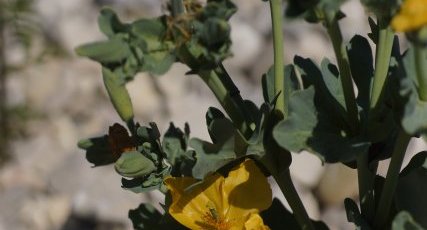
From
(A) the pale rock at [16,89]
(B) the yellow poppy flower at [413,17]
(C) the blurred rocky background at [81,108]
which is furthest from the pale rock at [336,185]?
(B) the yellow poppy flower at [413,17]

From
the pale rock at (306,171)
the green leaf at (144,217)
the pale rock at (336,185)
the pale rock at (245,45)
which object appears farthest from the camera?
the pale rock at (245,45)

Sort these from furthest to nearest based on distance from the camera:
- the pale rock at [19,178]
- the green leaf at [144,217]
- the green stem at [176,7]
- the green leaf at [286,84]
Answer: the pale rock at [19,178]
the green leaf at [144,217]
the green leaf at [286,84]
the green stem at [176,7]

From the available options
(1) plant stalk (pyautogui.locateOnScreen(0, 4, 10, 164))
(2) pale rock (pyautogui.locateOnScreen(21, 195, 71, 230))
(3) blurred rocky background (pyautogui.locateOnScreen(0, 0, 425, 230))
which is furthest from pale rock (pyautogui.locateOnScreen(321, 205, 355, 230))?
(1) plant stalk (pyautogui.locateOnScreen(0, 4, 10, 164))

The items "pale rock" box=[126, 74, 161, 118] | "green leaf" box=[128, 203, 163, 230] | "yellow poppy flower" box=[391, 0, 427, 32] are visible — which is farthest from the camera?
"pale rock" box=[126, 74, 161, 118]

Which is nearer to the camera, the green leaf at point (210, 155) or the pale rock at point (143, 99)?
the green leaf at point (210, 155)

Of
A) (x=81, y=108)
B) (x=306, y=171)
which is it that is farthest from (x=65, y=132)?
(x=306, y=171)

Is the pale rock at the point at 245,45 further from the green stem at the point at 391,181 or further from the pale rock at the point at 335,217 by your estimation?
the green stem at the point at 391,181

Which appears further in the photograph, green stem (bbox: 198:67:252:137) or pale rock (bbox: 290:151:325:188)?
pale rock (bbox: 290:151:325:188)

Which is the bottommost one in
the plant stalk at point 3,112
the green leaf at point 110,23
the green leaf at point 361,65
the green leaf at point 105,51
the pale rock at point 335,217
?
the pale rock at point 335,217

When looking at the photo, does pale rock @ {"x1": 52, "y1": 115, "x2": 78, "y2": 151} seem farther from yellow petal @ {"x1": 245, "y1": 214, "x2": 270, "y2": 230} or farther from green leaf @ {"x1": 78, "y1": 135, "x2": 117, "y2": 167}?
yellow petal @ {"x1": 245, "y1": 214, "x2": 270, "y2": 230}

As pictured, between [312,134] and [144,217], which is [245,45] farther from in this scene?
[312,134]
